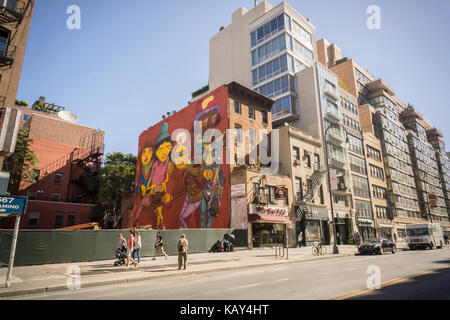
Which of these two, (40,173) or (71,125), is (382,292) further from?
(71,125)

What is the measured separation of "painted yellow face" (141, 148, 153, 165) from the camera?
147 ft

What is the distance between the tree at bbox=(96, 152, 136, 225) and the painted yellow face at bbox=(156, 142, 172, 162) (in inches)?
416

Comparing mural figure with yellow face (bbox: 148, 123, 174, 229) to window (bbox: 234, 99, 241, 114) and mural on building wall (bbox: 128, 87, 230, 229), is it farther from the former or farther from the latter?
window (bbox: 234, 99, 241, 114)

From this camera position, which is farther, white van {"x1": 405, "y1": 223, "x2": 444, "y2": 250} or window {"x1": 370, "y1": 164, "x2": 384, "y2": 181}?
window {"x1": 370, "y1": 164, "x2": 384, "y2": 181}

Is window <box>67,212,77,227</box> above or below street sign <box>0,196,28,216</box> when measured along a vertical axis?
above

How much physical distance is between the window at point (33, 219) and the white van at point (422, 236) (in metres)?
50.4

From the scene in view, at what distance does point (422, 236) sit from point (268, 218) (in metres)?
18.1

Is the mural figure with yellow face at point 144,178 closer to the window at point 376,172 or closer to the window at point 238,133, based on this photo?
the window at point 238,133

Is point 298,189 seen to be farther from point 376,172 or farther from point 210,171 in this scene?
point 376,172

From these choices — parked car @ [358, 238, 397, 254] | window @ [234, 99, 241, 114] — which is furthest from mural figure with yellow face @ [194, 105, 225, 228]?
parked car @ [358, 238, 397, 254]

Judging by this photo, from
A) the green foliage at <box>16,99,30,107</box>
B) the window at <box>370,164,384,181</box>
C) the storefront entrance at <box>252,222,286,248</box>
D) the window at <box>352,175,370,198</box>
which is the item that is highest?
the green foliage at <box>16,99,30,107</box>

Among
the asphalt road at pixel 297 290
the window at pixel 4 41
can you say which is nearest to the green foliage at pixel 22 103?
the window at pixel 4 41

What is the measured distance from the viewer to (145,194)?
43.8 meters
